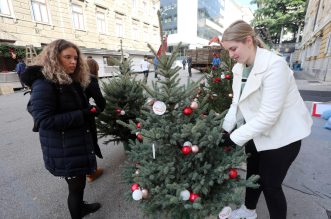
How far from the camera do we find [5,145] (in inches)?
185

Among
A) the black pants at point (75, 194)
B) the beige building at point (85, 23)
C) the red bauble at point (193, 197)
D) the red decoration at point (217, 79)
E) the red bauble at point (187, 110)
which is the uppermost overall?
the beige building at point (85, 23)

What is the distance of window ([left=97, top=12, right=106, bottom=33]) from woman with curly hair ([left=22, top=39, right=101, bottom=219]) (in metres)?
22.2

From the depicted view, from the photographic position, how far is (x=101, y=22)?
22.2 meters

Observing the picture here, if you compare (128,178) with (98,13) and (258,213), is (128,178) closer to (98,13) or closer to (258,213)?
(258,213)

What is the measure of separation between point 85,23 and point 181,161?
72.0 ft

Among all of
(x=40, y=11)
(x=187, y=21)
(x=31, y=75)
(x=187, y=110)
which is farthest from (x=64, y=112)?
(x=187, y=21)

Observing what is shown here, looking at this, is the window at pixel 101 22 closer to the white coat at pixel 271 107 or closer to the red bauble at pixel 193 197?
the white coat at pixel 271 107

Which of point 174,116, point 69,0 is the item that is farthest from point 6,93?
point 174,116

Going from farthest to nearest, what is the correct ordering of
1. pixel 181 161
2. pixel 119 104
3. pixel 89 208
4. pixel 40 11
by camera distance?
pixel 40 11 → pixel 119 104 → pixel 89 208 → pixel 181 161

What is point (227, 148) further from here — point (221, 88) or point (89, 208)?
point (221, 88)

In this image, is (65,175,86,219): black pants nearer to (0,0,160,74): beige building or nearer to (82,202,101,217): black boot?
(82,202,101,217): black boot

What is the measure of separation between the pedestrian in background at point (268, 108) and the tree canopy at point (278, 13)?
30.8 metres

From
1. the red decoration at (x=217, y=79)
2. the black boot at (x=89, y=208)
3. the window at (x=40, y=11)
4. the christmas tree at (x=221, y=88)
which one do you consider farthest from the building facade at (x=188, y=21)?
the black boot at (x=89, y=208)

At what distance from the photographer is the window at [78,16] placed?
19047mm
